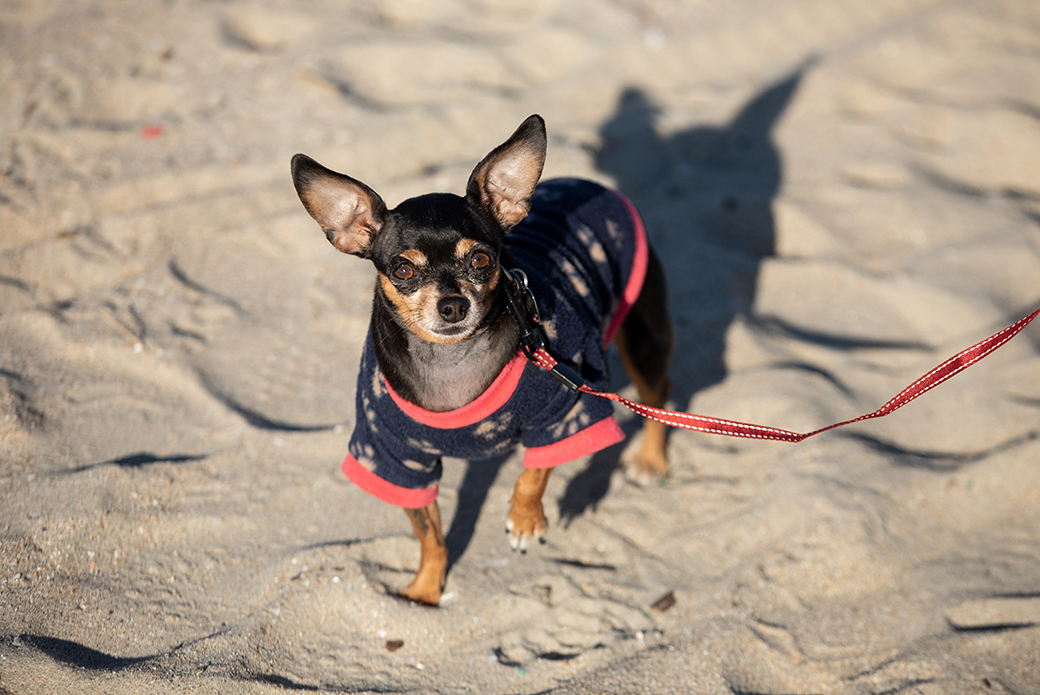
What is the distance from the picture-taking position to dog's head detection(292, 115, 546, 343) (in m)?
2.63

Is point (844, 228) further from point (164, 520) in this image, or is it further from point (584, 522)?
point (164, 520)

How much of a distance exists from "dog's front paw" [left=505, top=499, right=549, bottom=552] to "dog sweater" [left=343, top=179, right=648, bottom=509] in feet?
0.97

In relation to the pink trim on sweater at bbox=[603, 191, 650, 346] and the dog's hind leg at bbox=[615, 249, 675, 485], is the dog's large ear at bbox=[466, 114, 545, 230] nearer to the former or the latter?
the pink trim on sweater at bbox=[603, 191, 650, 346]

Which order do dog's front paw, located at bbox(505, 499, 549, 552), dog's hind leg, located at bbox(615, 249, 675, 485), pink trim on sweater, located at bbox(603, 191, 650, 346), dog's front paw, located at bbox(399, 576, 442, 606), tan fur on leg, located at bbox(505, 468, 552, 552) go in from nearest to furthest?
1. tan fur on leg, located at bbox(505, 468, 552, 552)
2. dog's front paw, located at bbox(505, 499, 549, 552)
3. dog's front paw, located at bbox(399, 576, 442, 606)
4. pink trim on sweater, located at bbox(603, 191, 650, 346)
5. dog's hind leg, located at bbox(615, 249, 675, 485)

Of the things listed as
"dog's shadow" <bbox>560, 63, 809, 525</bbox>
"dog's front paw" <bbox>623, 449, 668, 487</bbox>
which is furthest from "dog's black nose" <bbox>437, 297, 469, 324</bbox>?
"dog's front paw" <bbox>623, 449, 668, 487</bbox>

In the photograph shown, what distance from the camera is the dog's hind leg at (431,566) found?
3.26 m

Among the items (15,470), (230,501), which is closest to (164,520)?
(230,501)

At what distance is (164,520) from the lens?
345cm

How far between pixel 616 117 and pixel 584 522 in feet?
12.4

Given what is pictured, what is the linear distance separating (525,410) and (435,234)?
2.46 feet

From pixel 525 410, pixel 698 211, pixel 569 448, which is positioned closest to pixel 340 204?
pixel 525 410

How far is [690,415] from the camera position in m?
2.90

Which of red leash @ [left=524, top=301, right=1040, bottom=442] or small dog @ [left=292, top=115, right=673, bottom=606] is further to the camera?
red leash @ [left=524, top=301, right=1040, bottom=442]

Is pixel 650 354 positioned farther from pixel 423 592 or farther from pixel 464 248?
pixel 423 592
